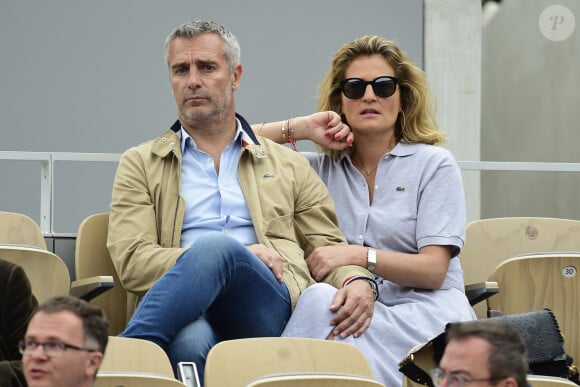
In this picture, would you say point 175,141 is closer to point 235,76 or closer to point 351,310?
point 235,76

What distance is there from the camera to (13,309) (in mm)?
3238

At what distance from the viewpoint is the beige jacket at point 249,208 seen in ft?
13.5

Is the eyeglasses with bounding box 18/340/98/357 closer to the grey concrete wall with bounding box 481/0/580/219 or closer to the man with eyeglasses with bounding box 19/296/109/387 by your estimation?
the man with eyeglasses with bounding box 19/296/109/387

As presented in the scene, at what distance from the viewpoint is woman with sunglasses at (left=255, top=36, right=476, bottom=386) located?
4.09 m

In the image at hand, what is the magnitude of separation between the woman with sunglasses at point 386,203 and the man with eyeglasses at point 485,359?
4.42 ft

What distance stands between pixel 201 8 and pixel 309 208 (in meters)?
2.88

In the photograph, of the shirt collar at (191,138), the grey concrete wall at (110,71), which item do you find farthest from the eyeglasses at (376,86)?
the grey concrete wall at (110,71)

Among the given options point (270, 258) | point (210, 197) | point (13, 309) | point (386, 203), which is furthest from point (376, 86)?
point (13, 309)

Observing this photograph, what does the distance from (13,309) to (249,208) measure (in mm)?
1280

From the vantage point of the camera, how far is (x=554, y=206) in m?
7.27

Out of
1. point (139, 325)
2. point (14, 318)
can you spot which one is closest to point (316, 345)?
point (139, 325)

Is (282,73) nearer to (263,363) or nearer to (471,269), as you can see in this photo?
(471,269)

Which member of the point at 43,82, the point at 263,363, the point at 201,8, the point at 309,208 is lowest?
the point at 263,363

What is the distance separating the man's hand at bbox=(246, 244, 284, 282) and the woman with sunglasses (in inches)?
4.6
